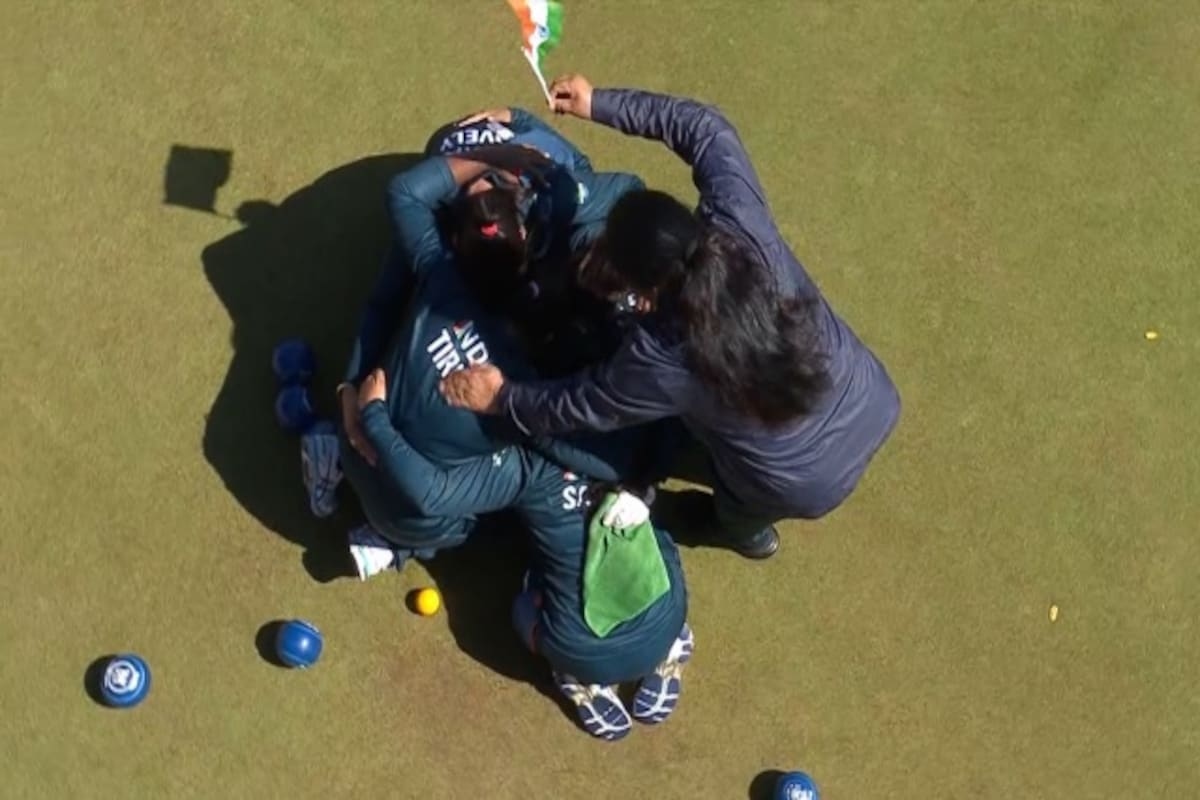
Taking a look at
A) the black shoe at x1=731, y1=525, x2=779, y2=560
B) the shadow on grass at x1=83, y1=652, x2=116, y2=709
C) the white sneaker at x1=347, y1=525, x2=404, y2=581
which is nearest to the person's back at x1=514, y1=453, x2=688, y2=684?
the black shoe at x1=731, y1=525, x2=779, y2=560

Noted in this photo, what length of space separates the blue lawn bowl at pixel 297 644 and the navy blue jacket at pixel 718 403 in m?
1.07

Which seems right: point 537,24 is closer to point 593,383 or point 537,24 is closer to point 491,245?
point 491,245

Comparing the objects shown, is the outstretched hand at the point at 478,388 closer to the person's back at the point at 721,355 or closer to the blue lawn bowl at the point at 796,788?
the person's back at the point at 721,355

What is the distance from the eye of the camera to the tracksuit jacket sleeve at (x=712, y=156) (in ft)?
10.8

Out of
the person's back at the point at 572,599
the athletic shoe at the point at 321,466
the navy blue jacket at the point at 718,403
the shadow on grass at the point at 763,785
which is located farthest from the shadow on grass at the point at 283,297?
the shadow on grass at the point at 763,785

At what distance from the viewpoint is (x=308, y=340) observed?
14.6 ft

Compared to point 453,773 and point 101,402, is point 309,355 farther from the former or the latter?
point 453,773

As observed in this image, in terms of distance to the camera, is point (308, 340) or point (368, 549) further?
point (308, 340)

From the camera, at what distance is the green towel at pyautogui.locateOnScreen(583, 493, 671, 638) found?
3951mm

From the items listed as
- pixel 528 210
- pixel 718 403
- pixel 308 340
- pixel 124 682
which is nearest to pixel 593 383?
pixel 718 403

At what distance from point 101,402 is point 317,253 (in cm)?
81

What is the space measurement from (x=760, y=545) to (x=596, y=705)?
2.26 ft

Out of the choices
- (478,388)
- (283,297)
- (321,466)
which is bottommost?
(321,466)

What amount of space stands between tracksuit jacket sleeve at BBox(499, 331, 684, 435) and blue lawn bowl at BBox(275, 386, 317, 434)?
97 cm
